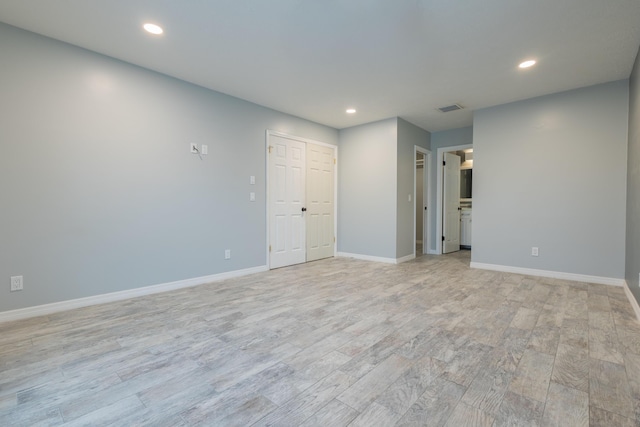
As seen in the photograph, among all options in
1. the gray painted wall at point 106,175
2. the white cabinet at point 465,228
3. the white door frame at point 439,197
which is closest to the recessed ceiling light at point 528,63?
the white door frame at point 439,197

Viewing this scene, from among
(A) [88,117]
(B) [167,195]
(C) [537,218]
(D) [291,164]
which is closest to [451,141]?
(C) [537,218]

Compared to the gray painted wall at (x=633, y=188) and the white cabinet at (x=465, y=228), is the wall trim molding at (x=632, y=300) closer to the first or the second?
the gray painted wall at (x=633, y=188)

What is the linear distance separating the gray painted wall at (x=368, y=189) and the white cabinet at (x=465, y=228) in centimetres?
278

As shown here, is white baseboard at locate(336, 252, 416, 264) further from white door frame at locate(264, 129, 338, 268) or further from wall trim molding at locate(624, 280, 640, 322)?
wall trim molding at locate(624, 280, 640, 322)

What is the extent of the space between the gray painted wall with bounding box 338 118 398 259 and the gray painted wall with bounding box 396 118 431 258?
0.48 feet

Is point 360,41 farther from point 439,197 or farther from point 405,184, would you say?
point 439,197

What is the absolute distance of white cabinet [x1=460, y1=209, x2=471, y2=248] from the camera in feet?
22.3

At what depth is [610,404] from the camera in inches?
57.3

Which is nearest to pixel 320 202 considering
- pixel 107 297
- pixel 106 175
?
pixel 106 175

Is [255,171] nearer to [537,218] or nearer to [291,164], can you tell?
[291,164]

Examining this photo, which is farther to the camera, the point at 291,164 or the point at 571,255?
the point at 291,164

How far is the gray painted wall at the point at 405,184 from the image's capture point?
16.7ft

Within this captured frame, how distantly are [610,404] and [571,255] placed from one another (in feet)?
10.2

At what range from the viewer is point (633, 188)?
301 cm
